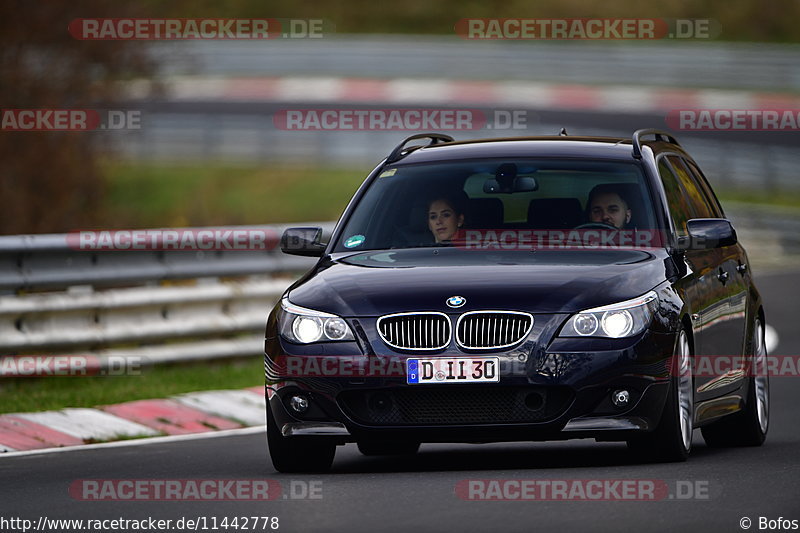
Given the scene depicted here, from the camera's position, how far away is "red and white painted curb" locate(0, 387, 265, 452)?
11.3 metres

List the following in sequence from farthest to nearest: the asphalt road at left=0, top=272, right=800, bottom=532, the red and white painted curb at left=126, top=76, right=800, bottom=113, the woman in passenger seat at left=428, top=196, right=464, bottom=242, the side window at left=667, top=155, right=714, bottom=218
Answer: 1. the red and white painted curb at left=126, top=76, right=800, bottom=113
2. the side window at left=667, top=155, right=714, bottom=218
3. the woman in passenger seat at left=428, top=196, right=464, bottom=242
4. the asphalt road at left=0, top=272, right=800, bottom=532

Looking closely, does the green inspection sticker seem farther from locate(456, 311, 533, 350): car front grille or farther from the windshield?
locate(456, 311, 533, 350): car front grille

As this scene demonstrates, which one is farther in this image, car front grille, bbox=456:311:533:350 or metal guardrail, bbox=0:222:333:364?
metal guardrail, bbox=0:222:333:364

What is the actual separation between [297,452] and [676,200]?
2613 millimetres

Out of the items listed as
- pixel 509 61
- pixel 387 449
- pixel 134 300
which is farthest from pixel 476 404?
pixel 509 61

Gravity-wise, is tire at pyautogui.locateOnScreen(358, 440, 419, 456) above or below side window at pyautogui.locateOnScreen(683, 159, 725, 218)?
below

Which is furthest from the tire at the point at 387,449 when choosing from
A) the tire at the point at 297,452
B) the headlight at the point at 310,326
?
the headlight at the point at 310,326

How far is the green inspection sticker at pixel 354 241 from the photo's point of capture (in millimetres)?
9992

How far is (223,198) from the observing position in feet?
119

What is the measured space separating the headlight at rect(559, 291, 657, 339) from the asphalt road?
25.5 inches

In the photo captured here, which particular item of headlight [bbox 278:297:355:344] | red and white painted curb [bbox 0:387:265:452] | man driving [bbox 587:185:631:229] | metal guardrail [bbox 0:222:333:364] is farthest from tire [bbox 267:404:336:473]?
metal guardrail [bbox 0:222:333:364]

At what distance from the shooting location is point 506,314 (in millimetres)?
8664

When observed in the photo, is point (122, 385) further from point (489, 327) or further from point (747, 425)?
point (489, 327)

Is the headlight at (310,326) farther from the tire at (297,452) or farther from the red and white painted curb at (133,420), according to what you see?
the red and white painted curb at (133,420)
